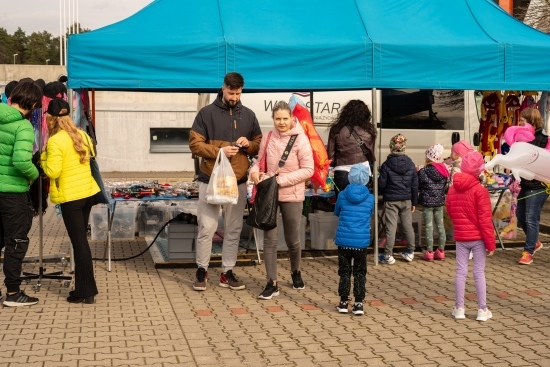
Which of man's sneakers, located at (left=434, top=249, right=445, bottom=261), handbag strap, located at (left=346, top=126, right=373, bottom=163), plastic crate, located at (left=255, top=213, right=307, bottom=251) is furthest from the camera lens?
plastic crate, located at (left=255, top=213, right=307, bottom=251)

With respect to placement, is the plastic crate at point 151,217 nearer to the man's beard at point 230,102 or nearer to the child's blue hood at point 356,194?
the man's beard at point 230,102

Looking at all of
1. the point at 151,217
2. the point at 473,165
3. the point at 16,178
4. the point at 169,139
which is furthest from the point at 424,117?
the point at 169,139

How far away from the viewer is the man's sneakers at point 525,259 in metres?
10.1

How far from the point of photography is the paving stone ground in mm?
6285

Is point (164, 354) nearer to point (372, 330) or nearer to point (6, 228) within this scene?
point (372, 330)

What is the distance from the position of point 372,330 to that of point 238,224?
2.14 meters

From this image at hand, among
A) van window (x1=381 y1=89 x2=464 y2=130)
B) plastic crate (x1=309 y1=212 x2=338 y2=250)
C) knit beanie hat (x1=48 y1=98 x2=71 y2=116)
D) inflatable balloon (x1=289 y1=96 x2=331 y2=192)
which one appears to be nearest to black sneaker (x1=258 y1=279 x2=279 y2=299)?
inflatable balloon (x1=289 y1=96 x2=331 y2=192)

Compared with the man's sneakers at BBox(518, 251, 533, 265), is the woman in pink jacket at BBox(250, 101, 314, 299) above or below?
above

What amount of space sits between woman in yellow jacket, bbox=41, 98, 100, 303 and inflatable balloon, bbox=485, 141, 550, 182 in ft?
11.5

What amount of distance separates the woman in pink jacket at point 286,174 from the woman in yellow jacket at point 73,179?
1.52 meters

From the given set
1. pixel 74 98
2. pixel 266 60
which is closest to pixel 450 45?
pixel 266 60

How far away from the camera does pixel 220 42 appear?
9234mm

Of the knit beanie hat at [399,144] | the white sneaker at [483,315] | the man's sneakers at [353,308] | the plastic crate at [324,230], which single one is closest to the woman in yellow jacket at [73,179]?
the man's sneakers at [353,308]

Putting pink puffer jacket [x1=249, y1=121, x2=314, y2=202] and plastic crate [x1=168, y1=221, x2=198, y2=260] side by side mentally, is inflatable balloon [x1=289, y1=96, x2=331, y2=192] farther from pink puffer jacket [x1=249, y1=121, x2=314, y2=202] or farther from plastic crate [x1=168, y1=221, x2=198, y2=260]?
plastic crate [x1=168, y1=221, x2=198, y2=260]
